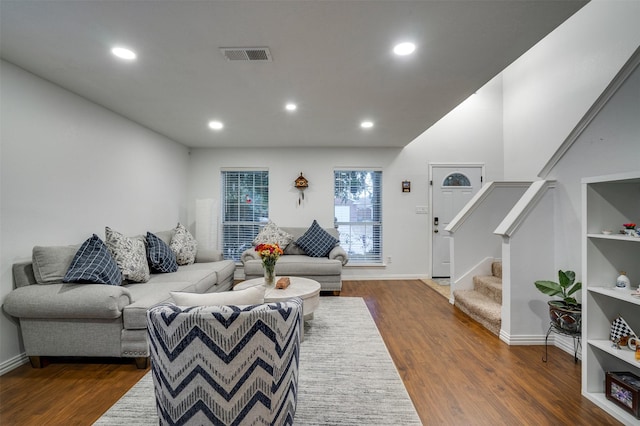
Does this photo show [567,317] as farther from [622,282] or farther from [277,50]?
[277,50]

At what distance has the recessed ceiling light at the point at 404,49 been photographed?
1935 mm

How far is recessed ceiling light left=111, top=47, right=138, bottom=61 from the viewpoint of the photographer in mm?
2010

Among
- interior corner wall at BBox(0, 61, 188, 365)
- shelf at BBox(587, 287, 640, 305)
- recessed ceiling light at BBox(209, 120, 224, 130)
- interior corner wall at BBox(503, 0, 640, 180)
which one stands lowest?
shelf at BBox(587, 287, 640, 305)

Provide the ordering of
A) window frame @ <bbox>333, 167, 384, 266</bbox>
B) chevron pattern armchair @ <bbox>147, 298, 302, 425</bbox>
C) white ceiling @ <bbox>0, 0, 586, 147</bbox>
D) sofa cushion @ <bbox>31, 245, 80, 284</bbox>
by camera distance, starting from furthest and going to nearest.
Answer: window frame @ <bbox>333, 167, 384, 266</bbox>, sofa cushion @ <bbox>31, 245, 80, 284</bbox>, white ceiling @ <bbox>0, 0, 586, 147</bbox>, chevron pattern armchair @ <bbox>147, 298, 302, 425</bbox>

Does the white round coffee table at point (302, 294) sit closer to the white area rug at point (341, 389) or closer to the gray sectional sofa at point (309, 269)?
the white area rug at point (341, 389)

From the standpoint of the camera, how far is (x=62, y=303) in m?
2.09

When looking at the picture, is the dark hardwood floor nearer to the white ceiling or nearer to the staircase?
the staircase

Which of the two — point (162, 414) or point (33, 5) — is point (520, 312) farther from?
point (33, 5)

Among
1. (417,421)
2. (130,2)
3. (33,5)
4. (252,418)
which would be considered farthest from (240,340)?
(33,5)

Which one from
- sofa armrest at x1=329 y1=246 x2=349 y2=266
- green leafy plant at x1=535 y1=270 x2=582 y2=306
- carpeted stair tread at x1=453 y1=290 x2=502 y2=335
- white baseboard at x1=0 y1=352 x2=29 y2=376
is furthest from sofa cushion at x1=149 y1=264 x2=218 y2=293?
green leafy plant at x1=535 y1=270 x2=582 y2=306

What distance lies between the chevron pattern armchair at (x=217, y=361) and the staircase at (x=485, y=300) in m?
2.62

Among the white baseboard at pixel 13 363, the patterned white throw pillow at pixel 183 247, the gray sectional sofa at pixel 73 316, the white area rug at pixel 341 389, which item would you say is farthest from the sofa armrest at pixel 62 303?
the patterned white throw pillow at pixel 183 247

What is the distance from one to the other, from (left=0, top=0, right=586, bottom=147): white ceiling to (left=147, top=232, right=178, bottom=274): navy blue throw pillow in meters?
1.59

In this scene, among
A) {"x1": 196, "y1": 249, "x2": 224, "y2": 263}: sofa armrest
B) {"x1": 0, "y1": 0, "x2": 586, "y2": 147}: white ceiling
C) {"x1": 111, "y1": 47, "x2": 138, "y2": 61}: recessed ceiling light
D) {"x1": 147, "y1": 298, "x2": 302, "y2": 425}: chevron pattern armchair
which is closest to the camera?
{"x1": 147, "y1": 298, "x2": 302, "y2": 425}: chevron pattern armchair
